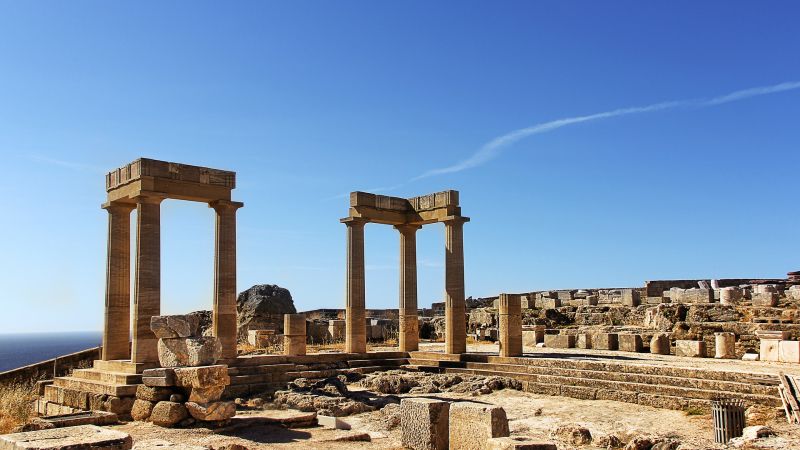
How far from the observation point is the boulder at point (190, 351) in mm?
14672

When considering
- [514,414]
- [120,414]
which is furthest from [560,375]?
[120,414]

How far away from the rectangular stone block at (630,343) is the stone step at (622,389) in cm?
734

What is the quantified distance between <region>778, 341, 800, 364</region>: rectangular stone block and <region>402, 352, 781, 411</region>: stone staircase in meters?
5.26

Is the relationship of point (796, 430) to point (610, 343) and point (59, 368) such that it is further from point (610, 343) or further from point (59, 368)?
point (59, 368)

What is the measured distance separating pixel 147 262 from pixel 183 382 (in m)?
5.26

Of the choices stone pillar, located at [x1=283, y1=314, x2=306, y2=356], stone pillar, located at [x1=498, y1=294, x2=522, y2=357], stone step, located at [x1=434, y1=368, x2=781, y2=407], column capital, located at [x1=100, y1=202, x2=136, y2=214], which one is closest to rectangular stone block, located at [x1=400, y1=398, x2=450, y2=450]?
stone step, located at [x1=434, y1=368, x2=781, y2=407]

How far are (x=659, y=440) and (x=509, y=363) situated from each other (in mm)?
9097

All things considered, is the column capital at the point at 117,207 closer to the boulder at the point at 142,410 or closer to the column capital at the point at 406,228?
the boulder at the point at 142,410

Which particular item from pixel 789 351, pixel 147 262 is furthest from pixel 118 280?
pixel 789 351

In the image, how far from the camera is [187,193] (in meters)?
19.1

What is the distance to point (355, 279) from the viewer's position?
77.2ft

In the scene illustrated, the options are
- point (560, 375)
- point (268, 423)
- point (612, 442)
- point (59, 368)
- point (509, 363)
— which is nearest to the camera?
point (612, 442)

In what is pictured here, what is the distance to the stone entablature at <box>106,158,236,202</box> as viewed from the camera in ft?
60.3

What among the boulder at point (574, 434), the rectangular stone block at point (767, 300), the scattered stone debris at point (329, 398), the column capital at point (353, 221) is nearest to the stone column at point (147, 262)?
the scattered stone debris at point (329, 398)
